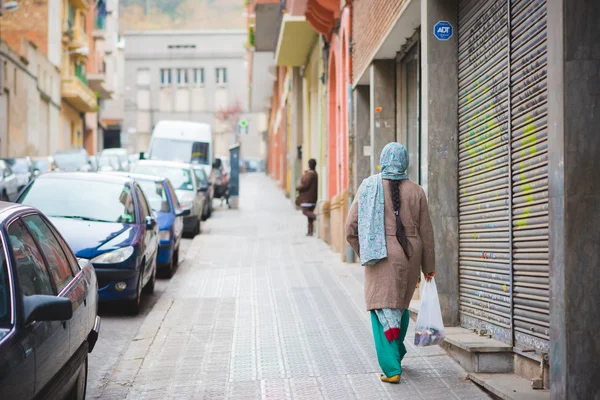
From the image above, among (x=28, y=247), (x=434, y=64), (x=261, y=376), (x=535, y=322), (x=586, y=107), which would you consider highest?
(x=434, y=64)

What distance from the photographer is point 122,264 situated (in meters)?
10.1

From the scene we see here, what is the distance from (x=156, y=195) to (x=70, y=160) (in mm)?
22191

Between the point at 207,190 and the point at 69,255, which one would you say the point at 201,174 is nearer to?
the point at 207,190

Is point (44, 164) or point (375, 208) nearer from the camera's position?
point (375, 208)

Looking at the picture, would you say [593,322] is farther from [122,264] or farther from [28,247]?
[122,264]

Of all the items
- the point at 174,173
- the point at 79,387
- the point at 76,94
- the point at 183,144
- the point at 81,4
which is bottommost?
the point at 79,387

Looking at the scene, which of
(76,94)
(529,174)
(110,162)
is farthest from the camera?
(76,94)

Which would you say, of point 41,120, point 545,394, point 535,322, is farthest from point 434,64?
point 41,120

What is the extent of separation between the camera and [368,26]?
1374 centimetres

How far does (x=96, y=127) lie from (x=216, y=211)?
40.9 meters

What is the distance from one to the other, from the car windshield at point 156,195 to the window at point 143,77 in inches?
2755

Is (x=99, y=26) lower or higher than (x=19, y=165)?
higher

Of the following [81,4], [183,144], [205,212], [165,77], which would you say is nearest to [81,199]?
[205,212]

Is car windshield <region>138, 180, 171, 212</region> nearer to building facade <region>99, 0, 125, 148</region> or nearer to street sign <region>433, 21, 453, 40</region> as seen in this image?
street sign <region>433, 21, 453, 40</region>
